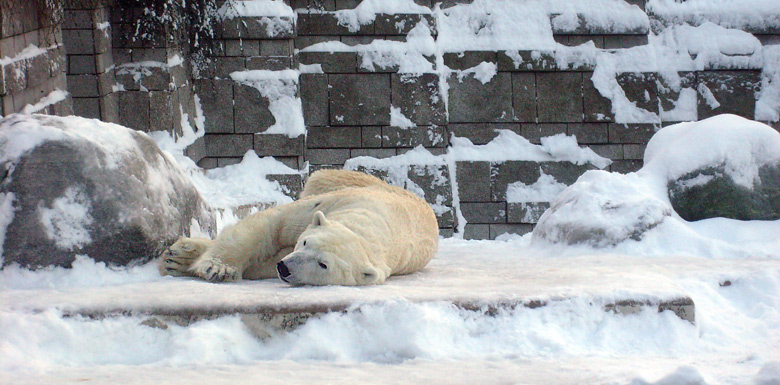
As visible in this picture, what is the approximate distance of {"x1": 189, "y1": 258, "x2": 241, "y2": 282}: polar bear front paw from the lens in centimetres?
359

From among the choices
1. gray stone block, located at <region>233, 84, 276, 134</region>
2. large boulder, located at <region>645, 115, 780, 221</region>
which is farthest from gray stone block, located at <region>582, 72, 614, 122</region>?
gray stone block, located at <region>233, 84, 276, 134</region>

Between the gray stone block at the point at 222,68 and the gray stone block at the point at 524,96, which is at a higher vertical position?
the gray stone block at the point at 222,68

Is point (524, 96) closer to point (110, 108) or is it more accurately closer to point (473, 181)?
point (473, 181)

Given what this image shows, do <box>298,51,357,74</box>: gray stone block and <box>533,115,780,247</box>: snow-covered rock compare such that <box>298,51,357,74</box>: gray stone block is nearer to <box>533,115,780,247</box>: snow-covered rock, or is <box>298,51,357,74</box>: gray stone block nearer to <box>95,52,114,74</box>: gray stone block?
<box>95,52,114,74</box>: gray stone block

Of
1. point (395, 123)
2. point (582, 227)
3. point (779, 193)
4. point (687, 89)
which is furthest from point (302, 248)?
point (687, 89)

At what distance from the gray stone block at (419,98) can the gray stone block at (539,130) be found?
76 cm

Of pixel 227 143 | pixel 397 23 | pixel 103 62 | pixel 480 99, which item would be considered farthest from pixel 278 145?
pixel 480 99

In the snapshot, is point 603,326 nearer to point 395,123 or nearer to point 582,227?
point 582,227

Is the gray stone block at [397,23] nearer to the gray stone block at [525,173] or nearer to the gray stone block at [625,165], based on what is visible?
A: the gray stone block at [525,173]

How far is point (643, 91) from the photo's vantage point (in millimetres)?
7762

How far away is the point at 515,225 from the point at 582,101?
4.18ft

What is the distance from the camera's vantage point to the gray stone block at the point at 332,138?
7598 mm

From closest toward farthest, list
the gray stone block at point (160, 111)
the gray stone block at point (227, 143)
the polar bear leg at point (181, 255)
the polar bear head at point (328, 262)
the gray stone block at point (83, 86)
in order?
the polar bear head at point (328, 262) < the polar bear leg at point (181, 255) < the gray stone block at point (83, 86) < the gray stone block at point (160, 111) < the gray stone block at point (227, 143)

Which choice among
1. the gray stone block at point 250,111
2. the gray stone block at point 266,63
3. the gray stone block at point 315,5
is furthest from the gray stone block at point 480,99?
the gray stone block at point 250,111
